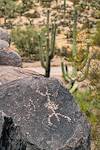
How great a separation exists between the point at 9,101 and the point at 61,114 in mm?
711

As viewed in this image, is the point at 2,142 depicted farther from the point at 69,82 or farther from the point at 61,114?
the point at 69,82

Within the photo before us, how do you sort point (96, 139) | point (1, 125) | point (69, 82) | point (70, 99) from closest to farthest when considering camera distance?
point (1, 125) < point (70, 99) < point (96, 139) < point (69, 82)

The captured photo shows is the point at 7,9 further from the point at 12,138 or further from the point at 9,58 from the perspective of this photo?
the point at 12,138

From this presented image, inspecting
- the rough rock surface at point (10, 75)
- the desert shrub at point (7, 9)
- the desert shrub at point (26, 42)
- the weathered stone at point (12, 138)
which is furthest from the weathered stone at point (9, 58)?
the desert shrub at point (7, 9)

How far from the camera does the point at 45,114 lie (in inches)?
275

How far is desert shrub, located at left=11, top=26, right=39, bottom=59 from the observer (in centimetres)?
2080

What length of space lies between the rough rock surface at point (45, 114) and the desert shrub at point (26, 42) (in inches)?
507

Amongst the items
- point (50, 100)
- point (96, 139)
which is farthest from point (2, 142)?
point (96, 139)

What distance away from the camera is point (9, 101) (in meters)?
7.12

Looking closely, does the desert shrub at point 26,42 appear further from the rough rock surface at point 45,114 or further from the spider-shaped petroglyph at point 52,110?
the spider-shaped petroglyph at point 52,110

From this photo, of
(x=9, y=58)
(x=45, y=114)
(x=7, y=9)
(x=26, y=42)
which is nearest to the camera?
(x=45, y=114)

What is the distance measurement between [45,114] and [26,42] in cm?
1440

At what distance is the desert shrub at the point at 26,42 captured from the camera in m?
20.8

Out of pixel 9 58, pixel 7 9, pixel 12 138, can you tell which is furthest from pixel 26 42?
pixel 12 138
